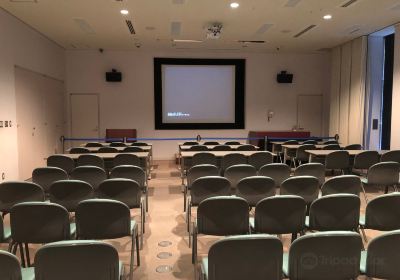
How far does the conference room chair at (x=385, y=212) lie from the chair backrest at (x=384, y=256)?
3.07 ft

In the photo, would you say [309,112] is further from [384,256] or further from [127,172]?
[384,256]

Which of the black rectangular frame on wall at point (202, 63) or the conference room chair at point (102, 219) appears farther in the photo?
the black rectangular frame on wall at point (202, 63)

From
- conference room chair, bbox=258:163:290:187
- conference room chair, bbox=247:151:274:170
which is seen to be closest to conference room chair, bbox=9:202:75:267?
conference room chair, bbox=258:163:290:187

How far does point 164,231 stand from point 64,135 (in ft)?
Answer: 27.1

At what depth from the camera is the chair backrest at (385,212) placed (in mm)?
3124

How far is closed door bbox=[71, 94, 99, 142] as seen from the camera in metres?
12.1

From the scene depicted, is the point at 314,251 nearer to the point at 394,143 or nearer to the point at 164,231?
the point at 164,231

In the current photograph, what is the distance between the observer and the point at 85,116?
1212 cm

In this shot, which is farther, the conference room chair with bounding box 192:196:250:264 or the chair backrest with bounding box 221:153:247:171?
the chair backrest with bounding box 221:153:247:171

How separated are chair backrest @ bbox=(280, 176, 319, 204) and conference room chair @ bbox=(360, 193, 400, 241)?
77 cm

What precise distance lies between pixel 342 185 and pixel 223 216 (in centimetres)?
166

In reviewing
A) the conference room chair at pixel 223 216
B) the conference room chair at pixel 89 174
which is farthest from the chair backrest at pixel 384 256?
the conference room chair at pixel 89 174

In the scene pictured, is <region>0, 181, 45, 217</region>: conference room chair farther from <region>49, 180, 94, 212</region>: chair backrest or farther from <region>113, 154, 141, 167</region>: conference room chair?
<region>113, 154, 141, 167</region>: conference room chair

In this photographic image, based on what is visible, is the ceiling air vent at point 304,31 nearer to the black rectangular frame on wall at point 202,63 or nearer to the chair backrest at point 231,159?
the black rectangular frame on wall at point 202,63
